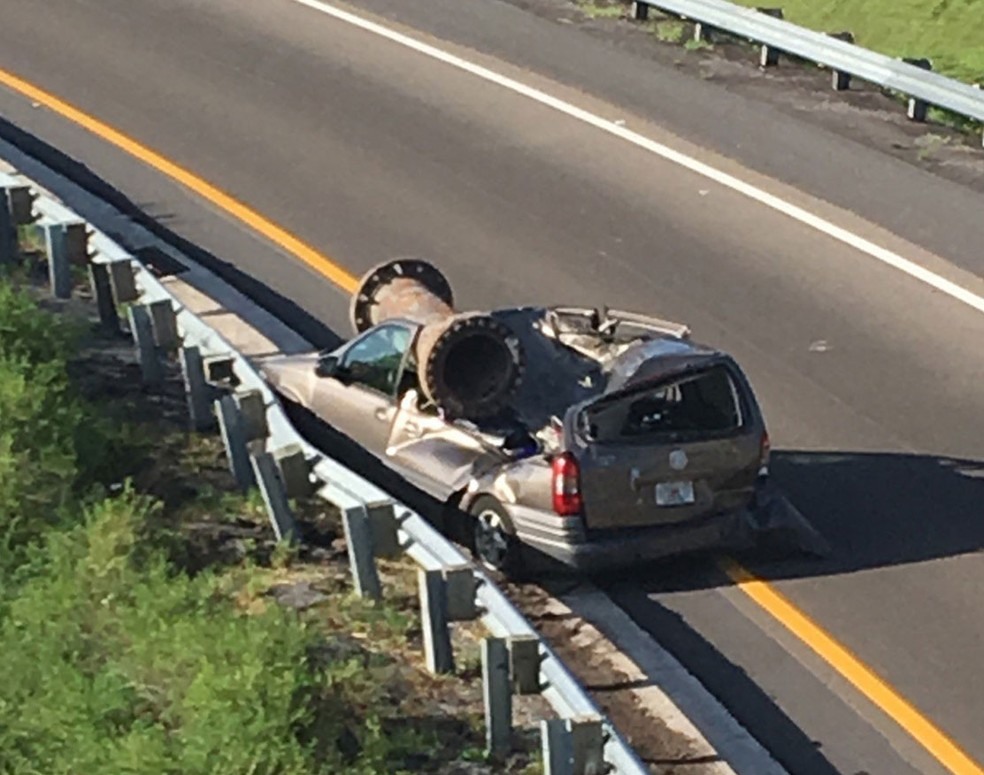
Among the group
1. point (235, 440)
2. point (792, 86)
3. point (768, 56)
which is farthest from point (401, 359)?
point (768, 56)

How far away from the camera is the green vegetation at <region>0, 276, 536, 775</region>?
10711 millimetres

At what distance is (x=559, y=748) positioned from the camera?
10195 millimetres

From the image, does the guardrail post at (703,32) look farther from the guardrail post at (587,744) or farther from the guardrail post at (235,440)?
the guardrail post at (587,744)

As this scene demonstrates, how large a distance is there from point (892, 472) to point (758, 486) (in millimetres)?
1550

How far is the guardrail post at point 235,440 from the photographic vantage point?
46.6 feet

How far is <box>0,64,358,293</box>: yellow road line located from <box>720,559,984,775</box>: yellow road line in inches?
228

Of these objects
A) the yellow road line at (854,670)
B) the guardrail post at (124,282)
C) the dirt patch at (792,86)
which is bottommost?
the yellow road line at (854,670)

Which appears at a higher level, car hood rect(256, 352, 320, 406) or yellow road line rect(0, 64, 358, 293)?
car hood rect(256, 352, 320, 406)

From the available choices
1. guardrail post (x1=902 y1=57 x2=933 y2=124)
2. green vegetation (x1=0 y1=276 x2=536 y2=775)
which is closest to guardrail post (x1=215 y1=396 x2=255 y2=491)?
green vegetation (x1=0 y1=276 x2=536 y2=775)

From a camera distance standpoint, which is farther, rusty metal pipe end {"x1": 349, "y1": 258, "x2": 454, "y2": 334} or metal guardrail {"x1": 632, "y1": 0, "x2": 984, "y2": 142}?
metal guardrail {"x1": 632, "y1": 0, "x2": 984, "y2": 142}

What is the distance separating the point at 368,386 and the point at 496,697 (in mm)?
3982

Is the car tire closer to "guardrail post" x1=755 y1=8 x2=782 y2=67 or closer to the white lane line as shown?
the white lane line

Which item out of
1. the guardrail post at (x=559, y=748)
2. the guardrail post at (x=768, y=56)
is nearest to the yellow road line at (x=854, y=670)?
the guardrail post at (x=559, y=748)

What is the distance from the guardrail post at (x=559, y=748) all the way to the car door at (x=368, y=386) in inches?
180
